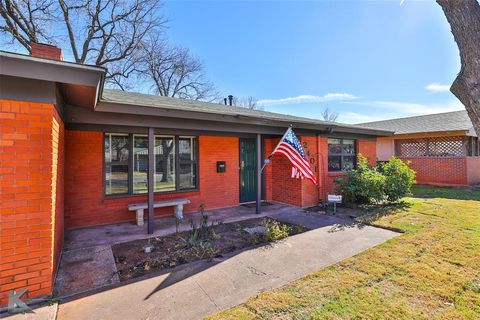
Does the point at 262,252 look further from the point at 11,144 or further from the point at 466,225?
the point at 466,225

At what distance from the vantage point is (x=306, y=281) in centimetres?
319

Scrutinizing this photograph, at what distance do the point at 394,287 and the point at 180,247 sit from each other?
330 centimetres

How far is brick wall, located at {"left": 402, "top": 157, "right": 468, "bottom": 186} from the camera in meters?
12.0

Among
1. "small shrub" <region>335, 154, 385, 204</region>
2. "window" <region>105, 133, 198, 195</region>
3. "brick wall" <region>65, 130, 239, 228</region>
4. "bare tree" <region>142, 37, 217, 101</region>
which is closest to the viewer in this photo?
"brick wall" <region>65, 130, 239, 228</region>

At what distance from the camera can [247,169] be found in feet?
27.4

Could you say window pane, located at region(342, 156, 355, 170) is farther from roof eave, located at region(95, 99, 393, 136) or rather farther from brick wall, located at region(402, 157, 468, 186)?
brick wall, located at region(402, 157, 468, 186)

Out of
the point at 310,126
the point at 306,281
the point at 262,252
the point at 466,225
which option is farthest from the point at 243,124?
the point at 466,225

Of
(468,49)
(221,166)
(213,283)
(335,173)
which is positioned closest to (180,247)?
(213,283)

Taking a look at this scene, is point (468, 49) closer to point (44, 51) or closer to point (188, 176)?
point (44, 51)

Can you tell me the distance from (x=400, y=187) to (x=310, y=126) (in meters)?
3.47

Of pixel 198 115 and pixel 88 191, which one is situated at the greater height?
pixel 198 115

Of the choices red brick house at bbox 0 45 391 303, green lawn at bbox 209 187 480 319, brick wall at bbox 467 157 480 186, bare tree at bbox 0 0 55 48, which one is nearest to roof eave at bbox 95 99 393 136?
red brick house at bbox 0 45 391 303

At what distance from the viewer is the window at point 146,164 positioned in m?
6.06

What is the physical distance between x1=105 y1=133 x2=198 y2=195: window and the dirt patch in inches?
80.2
